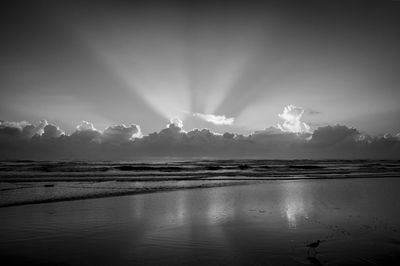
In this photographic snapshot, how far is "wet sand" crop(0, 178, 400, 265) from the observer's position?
8055mm

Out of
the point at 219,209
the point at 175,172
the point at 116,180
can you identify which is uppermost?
the point at 219,209

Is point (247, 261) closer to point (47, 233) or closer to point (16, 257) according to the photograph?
point (16, 257)

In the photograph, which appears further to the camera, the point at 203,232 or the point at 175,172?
the point at 175,172

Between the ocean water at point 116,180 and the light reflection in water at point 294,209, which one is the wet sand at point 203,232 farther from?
the ocean water at point 116,180

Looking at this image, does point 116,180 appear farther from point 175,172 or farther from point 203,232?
point 203,232

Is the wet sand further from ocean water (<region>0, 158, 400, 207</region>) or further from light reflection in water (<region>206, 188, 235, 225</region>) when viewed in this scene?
ocean water (<region>0, 158, 400, 207</region>)

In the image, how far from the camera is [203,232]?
10500mm

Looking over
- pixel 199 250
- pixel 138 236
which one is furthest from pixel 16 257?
pixel 199 250

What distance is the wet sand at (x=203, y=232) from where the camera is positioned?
317 inches

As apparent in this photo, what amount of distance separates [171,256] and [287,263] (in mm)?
3113

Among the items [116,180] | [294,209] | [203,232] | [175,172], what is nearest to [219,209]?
[294,209]

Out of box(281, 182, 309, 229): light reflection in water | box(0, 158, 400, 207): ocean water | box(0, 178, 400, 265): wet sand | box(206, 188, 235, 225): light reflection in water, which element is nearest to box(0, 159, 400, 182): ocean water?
box(0, 158, 400, 207): ocean water

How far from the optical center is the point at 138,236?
10125mm

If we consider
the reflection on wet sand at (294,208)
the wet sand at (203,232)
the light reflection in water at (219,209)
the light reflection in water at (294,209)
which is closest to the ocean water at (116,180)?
the wet sand at (203,232)
